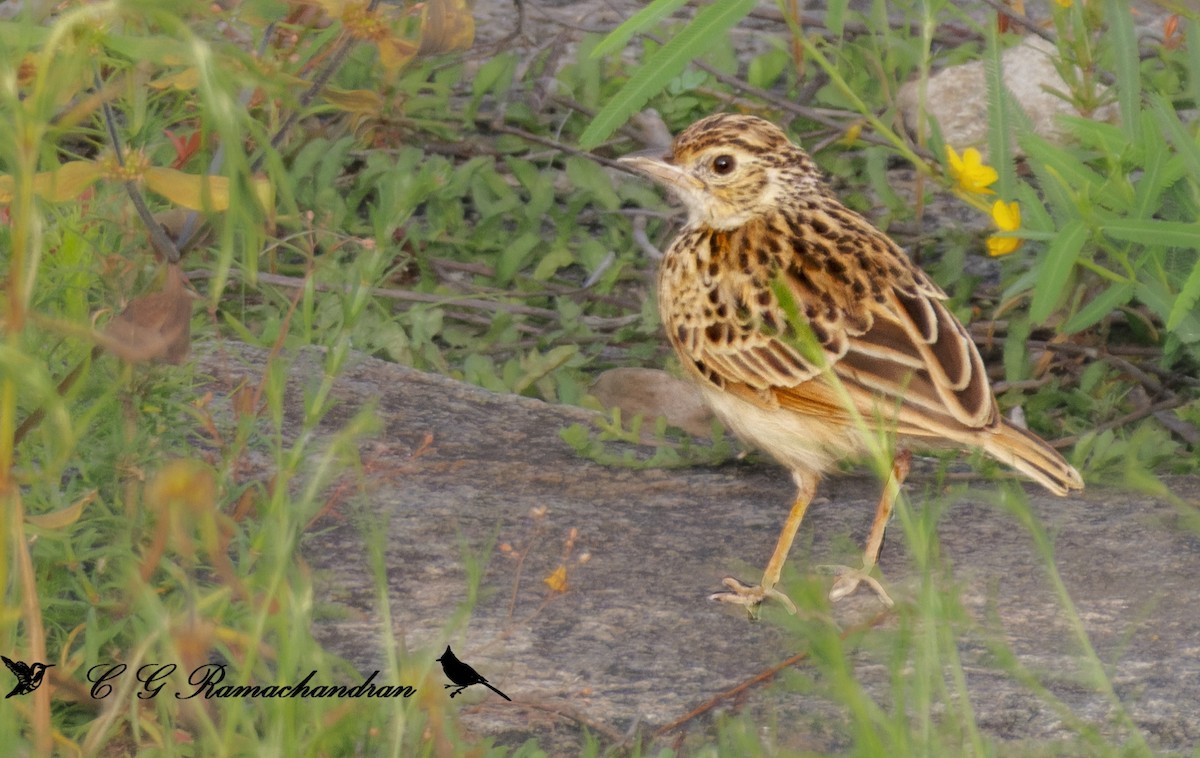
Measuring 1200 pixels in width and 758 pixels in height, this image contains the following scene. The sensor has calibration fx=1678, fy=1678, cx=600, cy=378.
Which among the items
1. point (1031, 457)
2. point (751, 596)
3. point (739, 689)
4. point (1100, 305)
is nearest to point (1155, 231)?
point (1100, 305)

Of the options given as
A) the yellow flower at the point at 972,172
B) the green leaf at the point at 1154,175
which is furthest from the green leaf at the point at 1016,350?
the green leaf at the point at 1154,175

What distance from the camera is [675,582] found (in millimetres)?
4699

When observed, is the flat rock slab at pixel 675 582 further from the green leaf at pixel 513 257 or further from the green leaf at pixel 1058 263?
the green leaf at pixel 513 257

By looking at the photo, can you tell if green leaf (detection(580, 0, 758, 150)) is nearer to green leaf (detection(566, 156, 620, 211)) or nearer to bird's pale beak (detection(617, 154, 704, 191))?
bird's pale beak (detection(617, 154, 704, 191))

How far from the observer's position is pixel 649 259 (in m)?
7.32

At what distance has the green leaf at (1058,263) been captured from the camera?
16.9 ft

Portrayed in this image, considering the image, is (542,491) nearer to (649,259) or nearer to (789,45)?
(649,259)

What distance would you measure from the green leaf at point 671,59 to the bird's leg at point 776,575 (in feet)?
3.78

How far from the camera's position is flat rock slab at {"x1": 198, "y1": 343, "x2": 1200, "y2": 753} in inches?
156

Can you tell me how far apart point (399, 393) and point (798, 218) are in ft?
5.34

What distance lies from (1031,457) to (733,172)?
1.46 metres

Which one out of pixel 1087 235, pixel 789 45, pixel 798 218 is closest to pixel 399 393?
pixel 798 218

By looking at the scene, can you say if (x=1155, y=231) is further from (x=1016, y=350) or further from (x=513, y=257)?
(x=513, y=257)

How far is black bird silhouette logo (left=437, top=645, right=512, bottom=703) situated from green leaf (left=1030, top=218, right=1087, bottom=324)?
2279 millimetres
